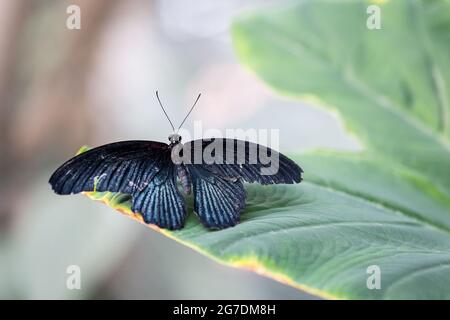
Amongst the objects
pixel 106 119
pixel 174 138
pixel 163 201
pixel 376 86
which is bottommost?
pixel 163 201

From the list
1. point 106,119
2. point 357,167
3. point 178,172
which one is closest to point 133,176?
point 178,172

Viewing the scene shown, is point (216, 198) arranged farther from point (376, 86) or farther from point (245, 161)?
point (376, 86)

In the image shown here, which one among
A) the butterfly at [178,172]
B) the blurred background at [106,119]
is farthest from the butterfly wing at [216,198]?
the blurred background at [106,119]

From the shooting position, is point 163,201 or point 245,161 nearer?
point 163,201

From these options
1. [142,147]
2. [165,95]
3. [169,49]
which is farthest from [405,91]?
[169,49]

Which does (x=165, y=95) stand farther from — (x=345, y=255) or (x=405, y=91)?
(x=345, y=255)

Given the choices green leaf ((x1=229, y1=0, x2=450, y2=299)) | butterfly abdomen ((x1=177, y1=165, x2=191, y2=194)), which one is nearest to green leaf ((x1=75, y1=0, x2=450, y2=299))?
green leaf ((x1=229, y1=0, x2=450, y2=299))

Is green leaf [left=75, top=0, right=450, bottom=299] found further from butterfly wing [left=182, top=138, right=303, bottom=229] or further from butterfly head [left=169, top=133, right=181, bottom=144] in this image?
butterfly head [left=169, top=133, right=181, bottom=144]

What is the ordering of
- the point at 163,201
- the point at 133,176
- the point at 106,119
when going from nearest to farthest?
1. the point at 163,201
2. the point at 133,176
3. the point at 106,119
